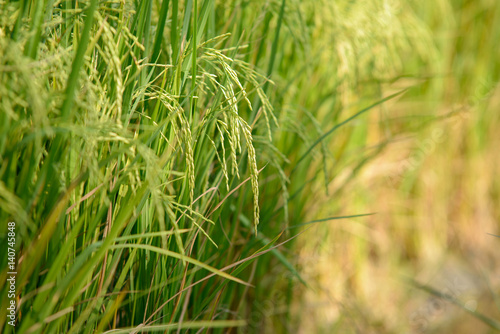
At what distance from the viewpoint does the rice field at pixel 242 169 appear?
2.07 ft

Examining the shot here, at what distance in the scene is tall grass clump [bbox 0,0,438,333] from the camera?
59 cm

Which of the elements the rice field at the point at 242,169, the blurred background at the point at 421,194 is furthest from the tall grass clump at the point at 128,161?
the blurred background at the point at 421,194

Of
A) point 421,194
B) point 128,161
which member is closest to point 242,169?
point 128,161

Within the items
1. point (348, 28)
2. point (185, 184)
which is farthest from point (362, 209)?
point (185, 184)

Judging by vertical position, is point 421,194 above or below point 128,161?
below

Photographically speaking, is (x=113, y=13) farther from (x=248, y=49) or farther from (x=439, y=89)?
(x=439, y=89)

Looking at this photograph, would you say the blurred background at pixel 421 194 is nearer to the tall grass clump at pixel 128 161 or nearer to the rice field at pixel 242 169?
the rice field at pixel 242 169

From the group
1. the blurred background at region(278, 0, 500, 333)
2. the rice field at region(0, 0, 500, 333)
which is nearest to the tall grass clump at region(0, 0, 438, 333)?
the rice field at region(0, 0, 500, 333)

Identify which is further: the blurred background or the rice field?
the blurred background

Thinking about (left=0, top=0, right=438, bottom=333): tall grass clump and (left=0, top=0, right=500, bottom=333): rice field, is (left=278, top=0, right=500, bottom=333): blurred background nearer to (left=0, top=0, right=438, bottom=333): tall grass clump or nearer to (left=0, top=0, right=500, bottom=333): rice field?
(left=0, top=0, right=500, bottom=333): rice field

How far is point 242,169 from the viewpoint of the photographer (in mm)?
1048

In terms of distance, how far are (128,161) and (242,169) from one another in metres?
0.37

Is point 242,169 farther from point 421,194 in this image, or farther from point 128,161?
point 421,194

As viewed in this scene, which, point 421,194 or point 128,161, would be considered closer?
point 128,161
